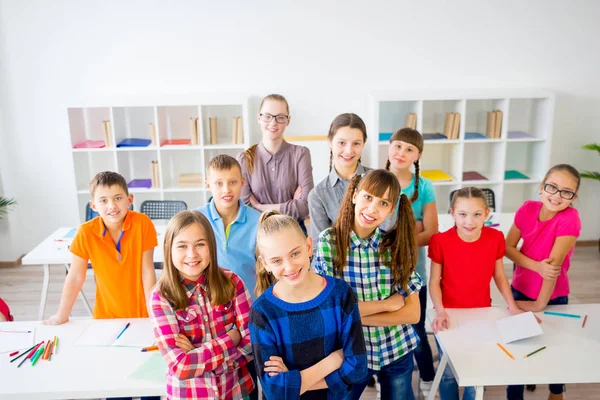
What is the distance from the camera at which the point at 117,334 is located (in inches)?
86.7

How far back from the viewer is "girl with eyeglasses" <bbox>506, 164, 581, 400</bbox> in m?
2.42

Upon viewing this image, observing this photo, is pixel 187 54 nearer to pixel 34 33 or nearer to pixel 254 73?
pixel 254 73

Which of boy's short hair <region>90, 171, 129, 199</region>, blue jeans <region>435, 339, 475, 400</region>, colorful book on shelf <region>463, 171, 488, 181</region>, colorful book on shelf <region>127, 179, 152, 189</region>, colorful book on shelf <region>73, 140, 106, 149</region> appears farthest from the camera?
colorful book on shelf <region>463, 171, 488, 181</region>

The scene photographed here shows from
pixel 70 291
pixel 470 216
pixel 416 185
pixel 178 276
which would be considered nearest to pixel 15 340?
pixel 70 291

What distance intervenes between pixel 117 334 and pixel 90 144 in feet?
10.5

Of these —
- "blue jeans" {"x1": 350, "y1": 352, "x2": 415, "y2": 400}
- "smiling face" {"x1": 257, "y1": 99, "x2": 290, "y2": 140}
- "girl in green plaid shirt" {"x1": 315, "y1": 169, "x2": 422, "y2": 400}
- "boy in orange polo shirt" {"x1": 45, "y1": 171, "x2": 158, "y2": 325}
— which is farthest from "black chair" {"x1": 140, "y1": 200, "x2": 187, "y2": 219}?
"blue jeans" {"x1": 350, "y1": 352, "x2": 415, "y2": 400}

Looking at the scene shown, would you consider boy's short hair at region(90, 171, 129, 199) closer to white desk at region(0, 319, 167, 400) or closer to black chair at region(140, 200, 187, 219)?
white desk at region(0, 319, 167, 400)

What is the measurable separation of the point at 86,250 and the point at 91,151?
298 centimetres

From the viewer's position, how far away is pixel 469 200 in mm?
2430

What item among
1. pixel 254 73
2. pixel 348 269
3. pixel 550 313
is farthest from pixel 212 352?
pixel 254 73

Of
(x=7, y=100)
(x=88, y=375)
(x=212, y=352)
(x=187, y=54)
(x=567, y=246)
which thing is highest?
(x=187, y=54)

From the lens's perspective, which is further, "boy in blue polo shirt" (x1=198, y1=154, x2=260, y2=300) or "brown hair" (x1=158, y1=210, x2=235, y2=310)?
"boy in blue polo shirt" (x1=198, y1=154, x2=260, y2=300)

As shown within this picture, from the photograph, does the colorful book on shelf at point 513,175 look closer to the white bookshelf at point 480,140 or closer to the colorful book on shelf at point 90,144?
the white bookshelf at point 480,140

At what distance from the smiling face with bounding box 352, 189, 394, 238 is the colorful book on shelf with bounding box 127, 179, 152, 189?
342 centimetres
